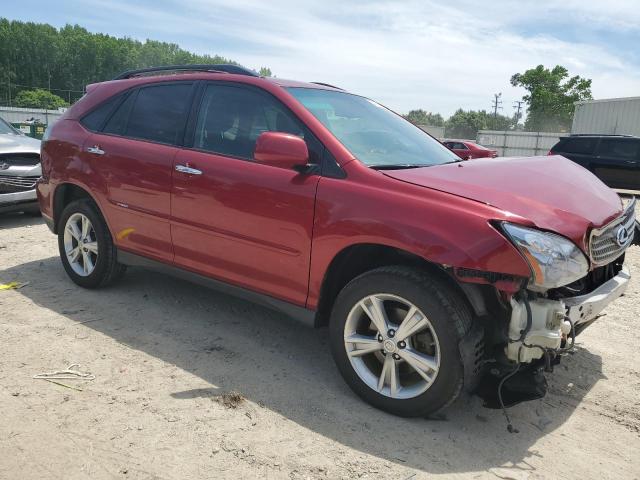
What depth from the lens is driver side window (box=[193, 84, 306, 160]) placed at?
3.49 metres

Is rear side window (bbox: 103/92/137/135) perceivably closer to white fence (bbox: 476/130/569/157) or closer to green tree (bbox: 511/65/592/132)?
white fence (bbox: 476/130/569/157)

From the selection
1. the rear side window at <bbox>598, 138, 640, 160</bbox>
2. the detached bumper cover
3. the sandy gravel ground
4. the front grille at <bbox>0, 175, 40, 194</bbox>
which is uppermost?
the rear side window at <bbox>598, 138, 640, 160</bbox>

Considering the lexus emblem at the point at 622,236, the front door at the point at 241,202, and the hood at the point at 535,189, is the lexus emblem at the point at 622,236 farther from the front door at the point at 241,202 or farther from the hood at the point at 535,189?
the front door at the point at 241,202

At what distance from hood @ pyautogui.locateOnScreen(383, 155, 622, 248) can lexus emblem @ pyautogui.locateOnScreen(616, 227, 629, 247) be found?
0.34ft

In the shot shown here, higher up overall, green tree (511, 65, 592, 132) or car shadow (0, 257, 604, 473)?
green tree (511, 65, 592, 132)

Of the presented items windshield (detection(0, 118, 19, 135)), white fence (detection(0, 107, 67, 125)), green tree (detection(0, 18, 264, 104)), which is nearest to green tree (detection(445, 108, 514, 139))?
green tree (detection(0, 18, 264, 104))

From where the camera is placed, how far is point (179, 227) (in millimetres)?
3848

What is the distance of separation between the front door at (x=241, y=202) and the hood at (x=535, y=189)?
0.66 m

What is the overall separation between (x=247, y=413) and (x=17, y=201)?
5975 mm

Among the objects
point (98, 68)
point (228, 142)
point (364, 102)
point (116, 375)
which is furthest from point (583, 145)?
point (98, 68)

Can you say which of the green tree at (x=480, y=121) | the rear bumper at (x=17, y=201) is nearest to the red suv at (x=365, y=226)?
the rear bumper at (x=17, y=201)

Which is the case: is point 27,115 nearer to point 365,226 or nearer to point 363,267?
point 363,267

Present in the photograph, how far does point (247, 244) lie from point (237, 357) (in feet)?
2.54

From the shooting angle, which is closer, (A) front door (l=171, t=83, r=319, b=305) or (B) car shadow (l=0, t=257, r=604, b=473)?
(B) car shadow (l=0, t=257, r=604, b=473)
